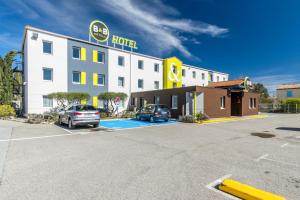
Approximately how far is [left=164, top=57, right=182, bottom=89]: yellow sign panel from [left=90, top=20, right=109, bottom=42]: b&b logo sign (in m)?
11.4

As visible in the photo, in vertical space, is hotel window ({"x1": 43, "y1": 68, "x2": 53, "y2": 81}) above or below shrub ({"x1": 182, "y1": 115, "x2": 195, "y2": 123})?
above

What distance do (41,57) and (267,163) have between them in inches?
893

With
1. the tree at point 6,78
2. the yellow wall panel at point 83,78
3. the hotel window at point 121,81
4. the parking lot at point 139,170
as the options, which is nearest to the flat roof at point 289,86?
the hotel window at point 121,81

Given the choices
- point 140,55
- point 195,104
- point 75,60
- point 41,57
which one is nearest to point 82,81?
point 75,60

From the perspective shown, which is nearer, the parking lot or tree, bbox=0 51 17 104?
the parking lot

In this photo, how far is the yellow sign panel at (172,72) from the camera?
32156mm

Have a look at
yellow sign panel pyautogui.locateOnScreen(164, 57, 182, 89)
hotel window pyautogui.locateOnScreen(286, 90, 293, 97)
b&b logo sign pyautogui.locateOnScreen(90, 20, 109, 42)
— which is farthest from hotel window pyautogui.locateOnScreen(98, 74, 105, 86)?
hotel window pyautogui.locateOnScreen(286, 90, 293, 97)

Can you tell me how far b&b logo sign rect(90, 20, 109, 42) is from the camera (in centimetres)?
2456

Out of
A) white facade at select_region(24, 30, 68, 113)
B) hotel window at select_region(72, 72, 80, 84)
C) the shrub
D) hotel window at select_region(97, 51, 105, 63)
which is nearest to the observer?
the shrub

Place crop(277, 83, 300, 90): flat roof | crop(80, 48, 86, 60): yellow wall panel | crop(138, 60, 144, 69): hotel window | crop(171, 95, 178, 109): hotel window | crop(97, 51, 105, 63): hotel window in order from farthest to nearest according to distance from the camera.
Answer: crop(277, 83, 300, 90): flat roof → crop(138, 60, 144, 69): hotel window → crop(97, 51, 105, 63): hotel window → crop(80, 48, 86, 60): yellow wall panel → crop(171, 95, 178, 109): hotel window

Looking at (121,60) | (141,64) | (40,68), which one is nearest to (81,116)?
(40,68)

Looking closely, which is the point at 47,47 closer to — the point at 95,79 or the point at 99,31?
the point at 95,79

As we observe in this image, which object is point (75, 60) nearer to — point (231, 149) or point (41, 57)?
point (41, 57)

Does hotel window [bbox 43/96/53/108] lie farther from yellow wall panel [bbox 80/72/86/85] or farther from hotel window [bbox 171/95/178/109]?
hotel window [bbox 171/95/178/109]
